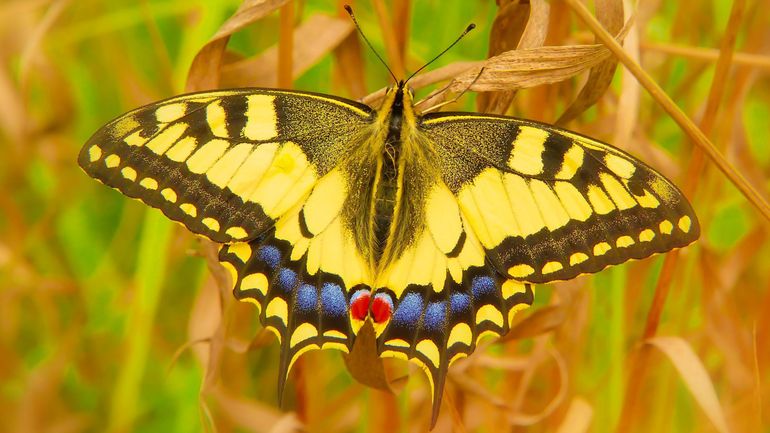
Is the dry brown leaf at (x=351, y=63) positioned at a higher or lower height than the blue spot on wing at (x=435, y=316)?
higher

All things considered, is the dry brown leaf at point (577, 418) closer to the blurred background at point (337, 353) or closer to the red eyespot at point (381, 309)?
the blurred background at point (337, 353)

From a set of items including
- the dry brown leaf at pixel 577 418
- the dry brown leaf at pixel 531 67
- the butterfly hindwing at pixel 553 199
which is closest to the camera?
the dry brown leaf at pixel 531 67

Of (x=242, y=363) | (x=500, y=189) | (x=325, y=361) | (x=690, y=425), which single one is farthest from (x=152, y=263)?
(x=690, y=425)

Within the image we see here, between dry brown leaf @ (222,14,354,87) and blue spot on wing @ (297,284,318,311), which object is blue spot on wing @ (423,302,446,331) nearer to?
blue spot on wing @ (297,284,318,311)

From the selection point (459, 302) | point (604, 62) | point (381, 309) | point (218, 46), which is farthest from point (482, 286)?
point (218, 46)

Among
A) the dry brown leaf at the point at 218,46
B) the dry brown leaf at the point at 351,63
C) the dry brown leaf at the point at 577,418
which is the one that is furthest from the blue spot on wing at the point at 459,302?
the dry brown leaf at the point at 218,46

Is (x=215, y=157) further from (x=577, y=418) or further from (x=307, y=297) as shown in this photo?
(x=577, y=418)

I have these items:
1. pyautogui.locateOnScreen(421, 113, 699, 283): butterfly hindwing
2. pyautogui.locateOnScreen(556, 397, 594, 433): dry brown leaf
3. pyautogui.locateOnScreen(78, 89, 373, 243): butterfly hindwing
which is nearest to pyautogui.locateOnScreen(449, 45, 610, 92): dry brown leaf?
pyautogui.locateOnScreen(421, 113, 699, 283): butterfly hindwing
